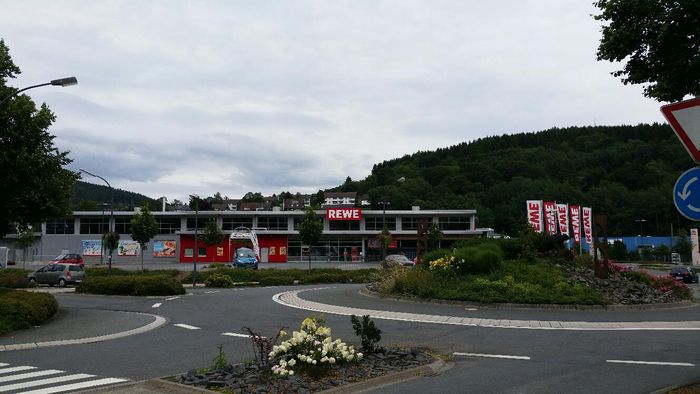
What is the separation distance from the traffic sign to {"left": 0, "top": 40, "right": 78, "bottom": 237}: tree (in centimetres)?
1732

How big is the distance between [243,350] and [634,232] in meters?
125

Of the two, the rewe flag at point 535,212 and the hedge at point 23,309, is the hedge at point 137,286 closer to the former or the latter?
the hedge at point 23,309

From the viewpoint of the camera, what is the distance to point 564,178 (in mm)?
132250

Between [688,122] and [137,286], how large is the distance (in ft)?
85.4

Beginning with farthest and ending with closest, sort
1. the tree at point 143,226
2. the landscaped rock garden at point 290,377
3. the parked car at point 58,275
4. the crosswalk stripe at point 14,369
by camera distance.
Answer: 1. the tree at point 143,226
2. the parked car at point 58,275
3. the crosswalk stripe at point 14,369
4. the landscaped rock garden at point 290,377

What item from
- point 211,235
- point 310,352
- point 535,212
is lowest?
point 310,352

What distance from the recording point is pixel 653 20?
952 cm

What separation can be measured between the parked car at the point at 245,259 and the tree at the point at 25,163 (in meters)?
33.0

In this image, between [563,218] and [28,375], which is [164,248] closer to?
[563,218]

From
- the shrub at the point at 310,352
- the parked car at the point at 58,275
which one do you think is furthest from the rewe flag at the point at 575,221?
the shrub at the point at 310,352

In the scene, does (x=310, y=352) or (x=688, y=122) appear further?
(x=310, y=352)

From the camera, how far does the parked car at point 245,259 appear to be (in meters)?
52.0

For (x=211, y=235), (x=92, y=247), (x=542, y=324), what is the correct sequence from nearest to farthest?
→ (x=542, y=324) < (x=211, y=235) < (x=92, y=247)

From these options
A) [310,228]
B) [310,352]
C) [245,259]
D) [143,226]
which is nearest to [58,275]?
[143,226]
